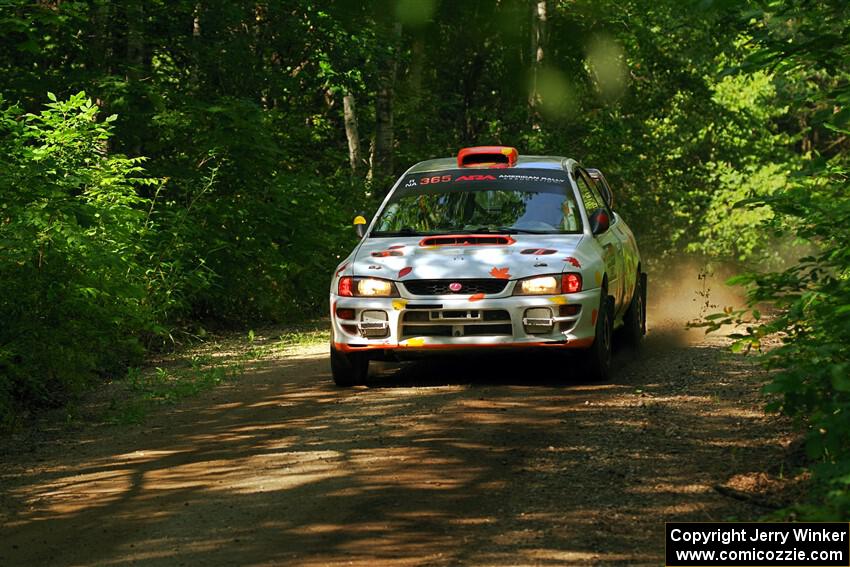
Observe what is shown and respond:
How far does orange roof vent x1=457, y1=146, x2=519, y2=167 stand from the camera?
42.3 ft

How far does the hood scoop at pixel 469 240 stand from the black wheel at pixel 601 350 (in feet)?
3.18

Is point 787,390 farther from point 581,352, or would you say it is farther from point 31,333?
point 31,333

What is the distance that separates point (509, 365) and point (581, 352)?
61.4 inches

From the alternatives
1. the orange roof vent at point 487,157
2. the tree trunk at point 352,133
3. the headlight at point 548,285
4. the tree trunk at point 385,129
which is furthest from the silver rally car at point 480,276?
the tree trunk at point 352,133

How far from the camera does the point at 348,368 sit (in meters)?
11.6

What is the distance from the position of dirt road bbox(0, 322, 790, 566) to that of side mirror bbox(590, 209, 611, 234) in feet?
4.35

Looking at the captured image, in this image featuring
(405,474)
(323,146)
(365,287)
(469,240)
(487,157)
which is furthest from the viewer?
(323,146)

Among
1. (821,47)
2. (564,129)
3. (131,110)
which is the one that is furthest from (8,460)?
(564,129)

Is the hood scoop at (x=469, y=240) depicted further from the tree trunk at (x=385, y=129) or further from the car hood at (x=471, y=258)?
the tree trunk at (x=385, y=129)

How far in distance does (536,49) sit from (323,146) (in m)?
5.91

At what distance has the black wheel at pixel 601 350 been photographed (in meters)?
11.1

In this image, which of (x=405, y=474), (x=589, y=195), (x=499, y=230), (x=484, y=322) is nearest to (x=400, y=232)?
(x=499, y=230)

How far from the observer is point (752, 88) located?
43.2 metres

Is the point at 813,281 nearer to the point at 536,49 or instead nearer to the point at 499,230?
the point at 499,230
